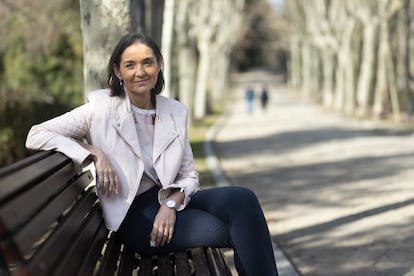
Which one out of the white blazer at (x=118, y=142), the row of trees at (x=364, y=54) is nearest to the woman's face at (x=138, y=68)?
the white blazer at (x=118, y=142)

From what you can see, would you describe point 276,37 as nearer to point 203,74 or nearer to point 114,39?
point 203,74

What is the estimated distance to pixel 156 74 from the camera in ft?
13.4

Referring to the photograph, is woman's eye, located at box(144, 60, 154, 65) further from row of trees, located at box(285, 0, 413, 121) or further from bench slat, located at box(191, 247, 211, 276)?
row of trees, located at box(285, 0, 413, 121)

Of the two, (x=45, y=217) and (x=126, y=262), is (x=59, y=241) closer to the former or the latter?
(x=45, y=217)

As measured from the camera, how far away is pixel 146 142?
4082 millimetres

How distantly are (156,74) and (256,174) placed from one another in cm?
776

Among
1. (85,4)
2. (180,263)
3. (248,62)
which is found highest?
(85,4)

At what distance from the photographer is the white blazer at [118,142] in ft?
12.5

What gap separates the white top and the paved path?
1.78 metres

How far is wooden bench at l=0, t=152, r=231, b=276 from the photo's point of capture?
7.89 ft

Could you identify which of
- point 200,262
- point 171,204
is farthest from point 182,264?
point 171,204

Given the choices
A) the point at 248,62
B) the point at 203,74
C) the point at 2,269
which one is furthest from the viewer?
the point at 248,62

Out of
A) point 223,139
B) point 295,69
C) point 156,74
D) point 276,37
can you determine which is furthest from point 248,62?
point 156,74

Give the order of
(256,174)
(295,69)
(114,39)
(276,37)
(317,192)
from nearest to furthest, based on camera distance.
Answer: (114,39), (317,192), (256,174), (295,69), (276,37)
